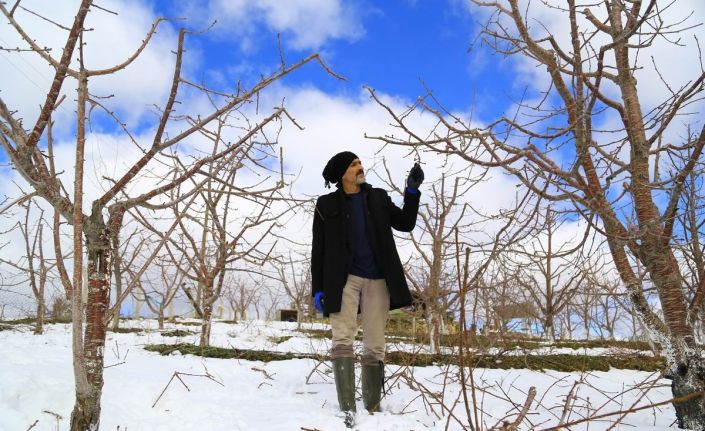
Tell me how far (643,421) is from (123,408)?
3390 millimetres

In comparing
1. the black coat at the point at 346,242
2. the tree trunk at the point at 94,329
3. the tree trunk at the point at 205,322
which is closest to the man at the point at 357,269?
the black coat at the point at 346,242

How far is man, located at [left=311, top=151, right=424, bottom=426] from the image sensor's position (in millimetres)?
3383

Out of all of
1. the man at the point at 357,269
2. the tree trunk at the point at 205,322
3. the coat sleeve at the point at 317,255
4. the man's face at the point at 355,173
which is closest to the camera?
the man at the point at 357,269

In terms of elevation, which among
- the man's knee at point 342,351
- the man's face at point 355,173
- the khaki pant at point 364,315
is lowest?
the man's knee at point 342,351

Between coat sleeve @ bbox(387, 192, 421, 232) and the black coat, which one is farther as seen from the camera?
coat sleeve @ bbox(387, 192, 421, 232)

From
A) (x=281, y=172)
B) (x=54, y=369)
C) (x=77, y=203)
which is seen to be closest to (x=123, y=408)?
(x=54, y=369)

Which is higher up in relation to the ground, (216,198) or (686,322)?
(216,198)

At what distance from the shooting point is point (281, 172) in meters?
2.58

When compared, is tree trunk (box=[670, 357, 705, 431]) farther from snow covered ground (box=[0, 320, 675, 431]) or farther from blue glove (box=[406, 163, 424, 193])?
blue glove (box=[406, 163, 424, 193])

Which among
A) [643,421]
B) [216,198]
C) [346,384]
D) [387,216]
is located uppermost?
[216,198]

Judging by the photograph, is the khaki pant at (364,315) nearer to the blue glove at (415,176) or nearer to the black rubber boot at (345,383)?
the black rubber boot at (345,383)

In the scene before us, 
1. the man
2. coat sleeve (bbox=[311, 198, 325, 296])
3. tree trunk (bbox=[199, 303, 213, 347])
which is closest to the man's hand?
the man

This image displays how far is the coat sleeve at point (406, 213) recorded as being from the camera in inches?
142

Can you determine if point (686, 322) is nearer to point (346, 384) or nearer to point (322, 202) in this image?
point (346, 384)
